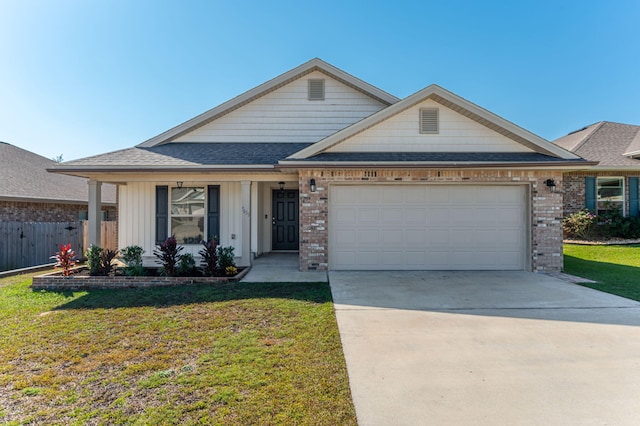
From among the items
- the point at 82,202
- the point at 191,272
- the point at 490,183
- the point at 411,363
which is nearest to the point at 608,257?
the point at 490,183

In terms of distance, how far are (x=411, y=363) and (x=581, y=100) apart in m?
27.8

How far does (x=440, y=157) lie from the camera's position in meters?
8.27

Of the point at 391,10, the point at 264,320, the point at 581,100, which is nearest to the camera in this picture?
the point at 264,320

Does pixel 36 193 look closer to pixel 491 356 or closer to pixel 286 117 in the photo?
pixel 286 117

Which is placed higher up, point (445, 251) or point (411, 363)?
point (445, 251)

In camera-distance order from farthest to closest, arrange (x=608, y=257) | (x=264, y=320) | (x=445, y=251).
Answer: (x=608, y=257), (x=445, y=251), (x=264, y=320)

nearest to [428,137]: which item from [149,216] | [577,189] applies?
[149,216]

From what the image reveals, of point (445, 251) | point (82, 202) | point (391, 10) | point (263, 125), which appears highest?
point (391, 10)

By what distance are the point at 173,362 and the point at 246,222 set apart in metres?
5.37

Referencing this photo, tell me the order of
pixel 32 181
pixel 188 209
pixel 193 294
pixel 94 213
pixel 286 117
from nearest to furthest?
1. pixel 193 294
2. pixel 94 213
3. pixel 188 209
4. pixel 286 117
5. pixel 32 181

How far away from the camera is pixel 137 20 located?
11758mm

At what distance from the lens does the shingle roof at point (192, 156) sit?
8.63m

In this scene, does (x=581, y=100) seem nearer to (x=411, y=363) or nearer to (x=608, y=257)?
(x=608, y=257)

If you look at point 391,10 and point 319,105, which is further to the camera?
point 391,10
